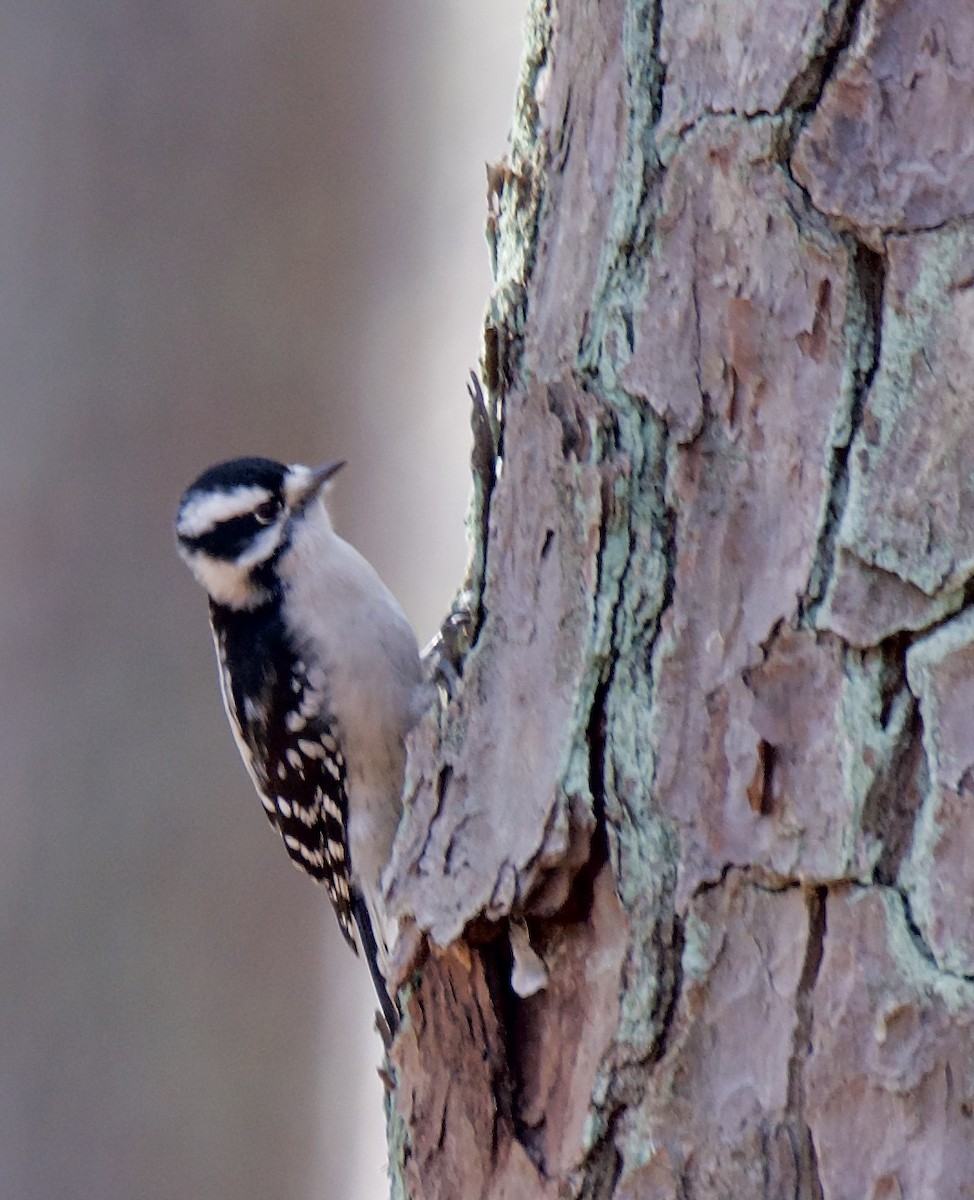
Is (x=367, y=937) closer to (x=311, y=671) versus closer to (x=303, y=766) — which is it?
(x=303, y=766)

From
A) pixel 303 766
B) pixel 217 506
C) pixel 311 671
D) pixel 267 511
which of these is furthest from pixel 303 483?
pixel 303 766

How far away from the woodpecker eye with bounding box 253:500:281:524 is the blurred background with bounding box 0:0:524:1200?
0.50 meters

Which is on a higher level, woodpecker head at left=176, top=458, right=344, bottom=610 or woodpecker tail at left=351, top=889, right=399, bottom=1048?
woodpecker head at left=176, top=458, right=344, bottom=610

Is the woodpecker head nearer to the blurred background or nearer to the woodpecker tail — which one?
the blurred background

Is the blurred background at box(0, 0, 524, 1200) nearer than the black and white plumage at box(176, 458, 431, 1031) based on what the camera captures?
No

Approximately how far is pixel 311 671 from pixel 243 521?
1.37 feet

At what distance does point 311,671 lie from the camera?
3432 mm

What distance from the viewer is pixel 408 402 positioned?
4.41 metres

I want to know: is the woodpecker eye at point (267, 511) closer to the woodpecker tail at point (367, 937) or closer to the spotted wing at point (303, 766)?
the spotted wing at point (303, 766)

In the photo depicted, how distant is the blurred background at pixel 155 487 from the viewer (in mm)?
3846

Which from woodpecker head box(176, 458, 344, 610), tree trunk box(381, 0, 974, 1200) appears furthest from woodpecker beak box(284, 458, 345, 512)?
tree trunk box(381, 0, 974, 1200)

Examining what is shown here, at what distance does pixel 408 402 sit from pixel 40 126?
1.29m

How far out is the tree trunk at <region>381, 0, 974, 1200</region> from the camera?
5.66 ft

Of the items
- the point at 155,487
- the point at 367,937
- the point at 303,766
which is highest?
the point at 155,487
